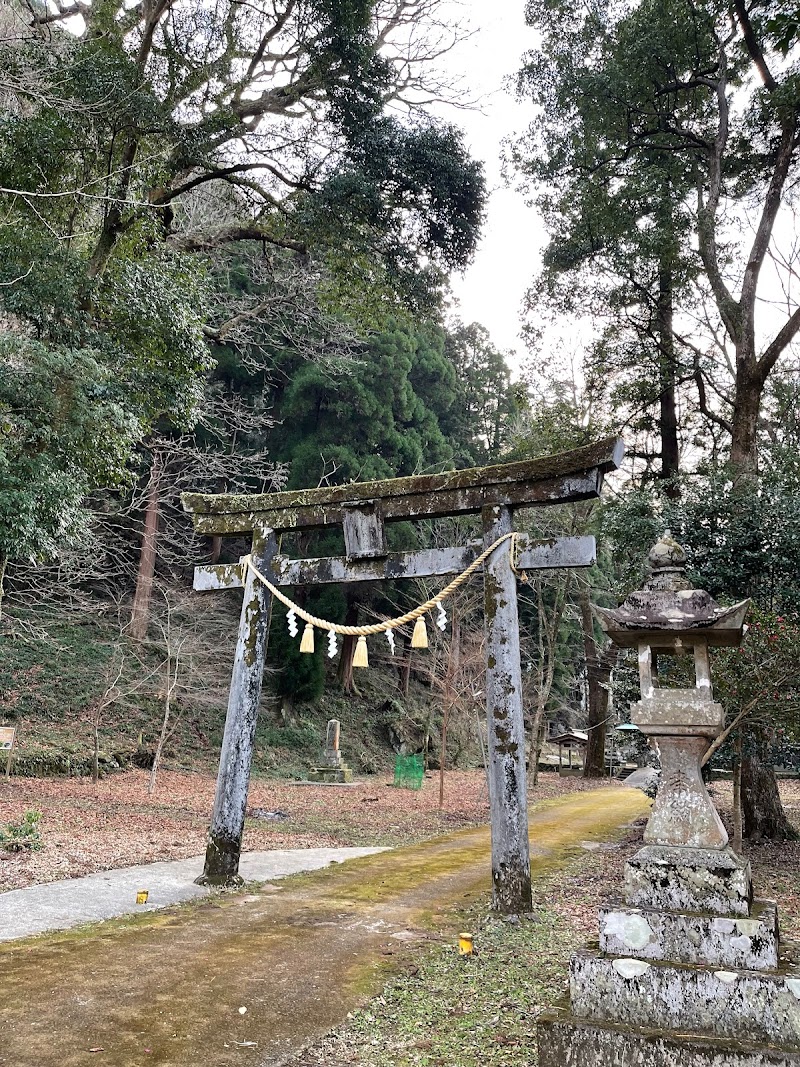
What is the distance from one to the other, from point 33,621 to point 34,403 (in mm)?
10524

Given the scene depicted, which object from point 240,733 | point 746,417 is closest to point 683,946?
point 240,733

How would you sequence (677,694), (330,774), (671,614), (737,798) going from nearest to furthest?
1. (677,694)
2. (671,614)
3. (737,798)
4. (330,774)

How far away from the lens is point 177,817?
11367 millimetres

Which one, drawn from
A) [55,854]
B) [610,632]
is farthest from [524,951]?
[55,854]

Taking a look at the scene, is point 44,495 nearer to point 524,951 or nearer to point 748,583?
point 524,951

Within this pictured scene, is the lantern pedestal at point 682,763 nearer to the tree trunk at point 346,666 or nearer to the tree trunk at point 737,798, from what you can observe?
the tree trunk at point 737,798

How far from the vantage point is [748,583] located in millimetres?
9031

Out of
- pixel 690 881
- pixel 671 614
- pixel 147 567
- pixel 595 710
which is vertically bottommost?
pixel 690 881

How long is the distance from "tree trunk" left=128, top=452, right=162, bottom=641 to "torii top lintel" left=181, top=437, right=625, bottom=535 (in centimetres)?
1096

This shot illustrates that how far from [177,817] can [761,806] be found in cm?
860

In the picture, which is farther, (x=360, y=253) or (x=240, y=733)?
(x=360, y=253)

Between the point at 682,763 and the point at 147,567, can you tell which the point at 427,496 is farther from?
the point at 147,567

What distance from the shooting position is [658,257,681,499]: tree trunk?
11984 millimetres

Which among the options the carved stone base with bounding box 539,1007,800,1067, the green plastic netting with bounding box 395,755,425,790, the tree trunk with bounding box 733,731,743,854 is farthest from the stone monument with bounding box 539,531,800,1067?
the green plastic netting with bounding box 395,755,425,790
